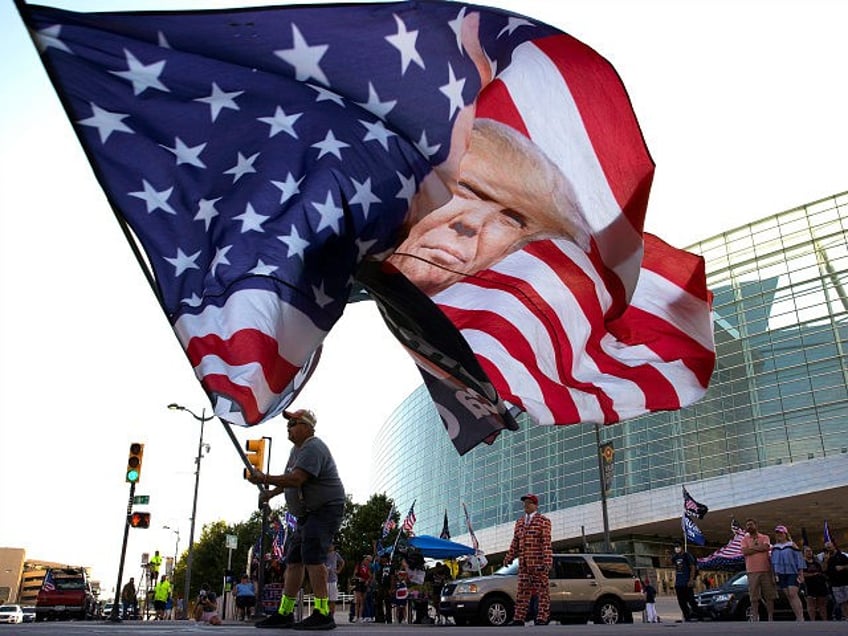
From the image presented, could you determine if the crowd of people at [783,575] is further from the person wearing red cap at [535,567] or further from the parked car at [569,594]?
the person wearing red cap at [535,567]

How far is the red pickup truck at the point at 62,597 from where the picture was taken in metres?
32.1

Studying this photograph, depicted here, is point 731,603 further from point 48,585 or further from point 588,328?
point 48,585

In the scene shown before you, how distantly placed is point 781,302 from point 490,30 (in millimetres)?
51787

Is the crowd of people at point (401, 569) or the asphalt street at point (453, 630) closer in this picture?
the asphalt street at point (453, 630)

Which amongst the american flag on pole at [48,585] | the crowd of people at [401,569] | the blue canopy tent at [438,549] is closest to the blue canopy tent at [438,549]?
the blue canopy tent at [438,549]

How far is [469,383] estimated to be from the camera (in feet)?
19.9

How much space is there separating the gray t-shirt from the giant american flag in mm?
851

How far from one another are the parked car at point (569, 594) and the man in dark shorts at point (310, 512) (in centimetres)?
1023

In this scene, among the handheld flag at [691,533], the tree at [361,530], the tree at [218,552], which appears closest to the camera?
the handheld flag at [691,533]

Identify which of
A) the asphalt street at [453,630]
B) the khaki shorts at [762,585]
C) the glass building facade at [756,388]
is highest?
the glass building facade at [756,388]

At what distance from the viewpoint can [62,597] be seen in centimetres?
3219

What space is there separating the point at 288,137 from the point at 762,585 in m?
12.0

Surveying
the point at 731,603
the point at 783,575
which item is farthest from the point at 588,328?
the point at 731,603

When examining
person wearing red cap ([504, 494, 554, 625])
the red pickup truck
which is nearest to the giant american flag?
person wearing red cap ([504, 494, 554, 625])
